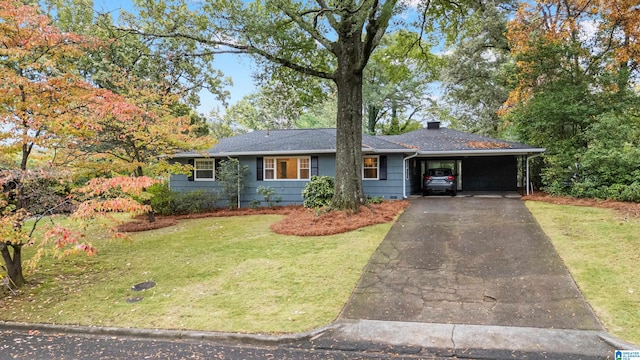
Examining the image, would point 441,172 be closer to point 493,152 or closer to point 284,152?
point 493,152

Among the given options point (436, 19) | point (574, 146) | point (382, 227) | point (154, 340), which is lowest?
point (154, 340)

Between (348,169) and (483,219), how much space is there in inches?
174

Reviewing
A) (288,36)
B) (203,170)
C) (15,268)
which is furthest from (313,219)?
(203,170)

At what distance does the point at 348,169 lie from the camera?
1198 centimetres

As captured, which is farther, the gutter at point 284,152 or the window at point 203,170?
the window at point 203,170

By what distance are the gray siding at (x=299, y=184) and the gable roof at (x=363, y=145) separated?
577mm

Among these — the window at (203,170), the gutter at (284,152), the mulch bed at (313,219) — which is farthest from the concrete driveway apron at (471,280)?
the window at (203,170)

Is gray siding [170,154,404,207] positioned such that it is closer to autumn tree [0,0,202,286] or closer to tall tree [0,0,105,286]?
autumn tree [0,0,202,286]

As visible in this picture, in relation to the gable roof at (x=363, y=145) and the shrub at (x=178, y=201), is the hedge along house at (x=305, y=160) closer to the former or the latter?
the gable roof at (x=363, y=145)

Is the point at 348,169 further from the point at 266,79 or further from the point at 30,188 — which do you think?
the point at 30,188

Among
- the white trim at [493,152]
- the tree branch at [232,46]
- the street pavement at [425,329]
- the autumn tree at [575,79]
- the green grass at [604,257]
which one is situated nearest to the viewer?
the street pavement at [425,329]

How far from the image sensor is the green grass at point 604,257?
4.81m

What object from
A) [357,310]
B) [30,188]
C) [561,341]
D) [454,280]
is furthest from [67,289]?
[561,341]

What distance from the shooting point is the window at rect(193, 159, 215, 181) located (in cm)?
1659
